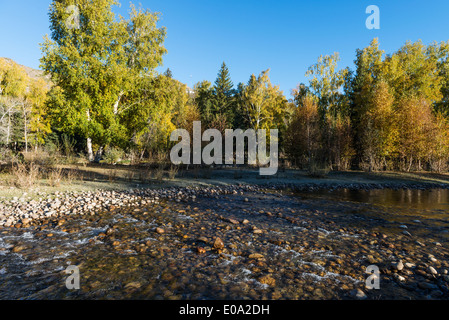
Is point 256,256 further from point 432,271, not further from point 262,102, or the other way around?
point 262,102

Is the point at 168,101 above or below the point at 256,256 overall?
above

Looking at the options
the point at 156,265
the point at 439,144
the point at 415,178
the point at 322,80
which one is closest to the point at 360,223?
the point at 156,265

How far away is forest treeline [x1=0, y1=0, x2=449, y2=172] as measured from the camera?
16.6 m

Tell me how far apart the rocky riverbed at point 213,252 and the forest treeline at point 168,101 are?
11410 mm

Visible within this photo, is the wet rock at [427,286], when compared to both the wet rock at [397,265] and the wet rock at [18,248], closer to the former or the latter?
the wet rock at [397,265]

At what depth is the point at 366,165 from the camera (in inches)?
815

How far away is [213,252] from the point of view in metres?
4.00

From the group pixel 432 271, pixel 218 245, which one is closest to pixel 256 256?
pixel 218 245

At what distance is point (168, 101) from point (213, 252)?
18201 millimetres

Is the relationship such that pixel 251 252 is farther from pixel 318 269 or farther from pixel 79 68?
pixel 79 68

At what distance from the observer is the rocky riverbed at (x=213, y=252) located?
2.89 metres

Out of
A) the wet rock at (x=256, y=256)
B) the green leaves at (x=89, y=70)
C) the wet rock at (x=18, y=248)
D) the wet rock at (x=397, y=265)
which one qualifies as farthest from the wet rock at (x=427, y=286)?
the green leaves at (x=89, y=70)

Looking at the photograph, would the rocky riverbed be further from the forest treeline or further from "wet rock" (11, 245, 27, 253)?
the forest treeline

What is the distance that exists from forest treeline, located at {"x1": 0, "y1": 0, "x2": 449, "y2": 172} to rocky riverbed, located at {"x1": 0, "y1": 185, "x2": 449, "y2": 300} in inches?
449
